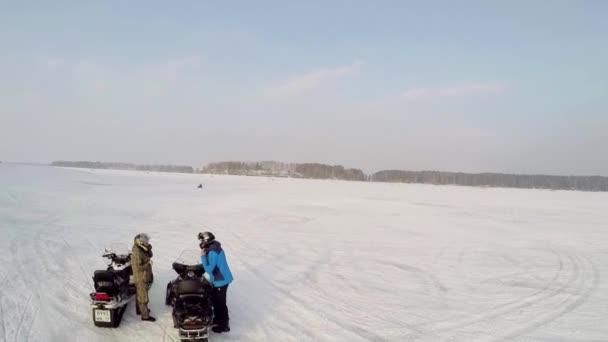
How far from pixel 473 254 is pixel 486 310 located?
5318mm

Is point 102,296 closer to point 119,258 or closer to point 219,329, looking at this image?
point 119,258

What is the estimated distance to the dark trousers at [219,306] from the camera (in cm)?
512

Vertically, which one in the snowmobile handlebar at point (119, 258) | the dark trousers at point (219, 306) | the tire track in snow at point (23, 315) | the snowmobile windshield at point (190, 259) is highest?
the snowmobile windshield at point (190, 259)

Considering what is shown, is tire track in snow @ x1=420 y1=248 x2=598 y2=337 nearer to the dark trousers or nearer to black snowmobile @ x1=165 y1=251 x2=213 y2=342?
the dark trousers

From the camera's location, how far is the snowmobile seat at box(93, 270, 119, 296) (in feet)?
16.4

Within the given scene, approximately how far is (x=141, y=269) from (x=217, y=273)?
1.14 m

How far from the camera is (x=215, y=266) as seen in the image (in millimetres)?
5012

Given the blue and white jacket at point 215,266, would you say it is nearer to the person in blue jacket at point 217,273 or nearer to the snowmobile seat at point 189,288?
the person in blue jacket at point 217,273

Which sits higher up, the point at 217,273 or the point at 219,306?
the point at 217,273

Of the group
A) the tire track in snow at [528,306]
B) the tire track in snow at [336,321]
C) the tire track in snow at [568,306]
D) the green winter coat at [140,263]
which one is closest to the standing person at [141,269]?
the green winter coat at [140,263]

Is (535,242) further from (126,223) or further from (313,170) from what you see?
(313,170)

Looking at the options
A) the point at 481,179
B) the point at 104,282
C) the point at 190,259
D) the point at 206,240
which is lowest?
the point at 104,282

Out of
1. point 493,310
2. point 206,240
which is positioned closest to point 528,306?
point 493,310

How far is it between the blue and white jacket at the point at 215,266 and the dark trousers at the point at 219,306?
143mm
